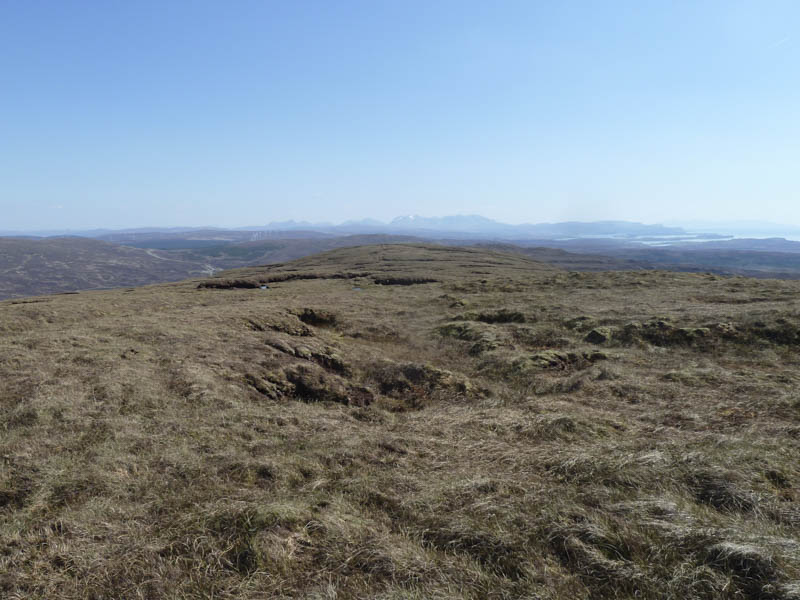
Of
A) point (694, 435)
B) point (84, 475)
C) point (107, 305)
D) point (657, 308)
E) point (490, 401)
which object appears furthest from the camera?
point (107, 305)

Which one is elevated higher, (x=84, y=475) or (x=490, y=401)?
(x=84, y=475)

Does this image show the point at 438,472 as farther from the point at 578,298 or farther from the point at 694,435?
the point at 578,298

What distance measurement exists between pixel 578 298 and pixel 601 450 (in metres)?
26.3

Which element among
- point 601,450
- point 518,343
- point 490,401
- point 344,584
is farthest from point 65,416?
point 518,343

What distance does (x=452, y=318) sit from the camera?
27641 mm

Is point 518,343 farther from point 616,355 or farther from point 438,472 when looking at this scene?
point 438,472

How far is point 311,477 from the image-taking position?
826 centimetres

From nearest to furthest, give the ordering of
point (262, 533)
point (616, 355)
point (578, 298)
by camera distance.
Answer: point (262, 533) < point (616, 355) < point (578, 298)

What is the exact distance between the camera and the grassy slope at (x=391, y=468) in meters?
5.34

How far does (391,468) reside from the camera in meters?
8.62

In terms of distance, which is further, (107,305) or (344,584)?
(107,305)

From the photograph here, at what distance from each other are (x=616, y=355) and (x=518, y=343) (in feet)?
16.2

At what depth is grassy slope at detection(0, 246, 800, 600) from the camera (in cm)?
534

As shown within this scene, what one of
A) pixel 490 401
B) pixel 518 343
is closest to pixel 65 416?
pixel 490 401
